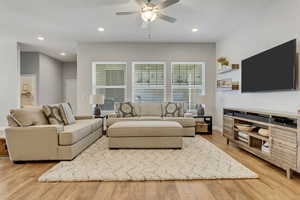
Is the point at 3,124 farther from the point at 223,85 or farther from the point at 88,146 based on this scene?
the point at 223,85

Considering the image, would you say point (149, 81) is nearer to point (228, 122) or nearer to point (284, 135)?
point (228, 122)

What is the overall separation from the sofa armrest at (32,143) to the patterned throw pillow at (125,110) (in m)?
2.35

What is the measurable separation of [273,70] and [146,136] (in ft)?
8.03

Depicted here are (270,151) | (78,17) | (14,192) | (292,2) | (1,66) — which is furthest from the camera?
(1,66)

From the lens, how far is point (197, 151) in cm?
351

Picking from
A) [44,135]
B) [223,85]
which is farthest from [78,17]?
[223,85]

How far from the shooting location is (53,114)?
366 centimetres

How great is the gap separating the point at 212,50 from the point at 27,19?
5017 millimetres

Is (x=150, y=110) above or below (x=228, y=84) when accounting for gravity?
below

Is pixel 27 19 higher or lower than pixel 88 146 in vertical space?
higher

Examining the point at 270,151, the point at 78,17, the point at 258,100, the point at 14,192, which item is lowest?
the point at 14,192

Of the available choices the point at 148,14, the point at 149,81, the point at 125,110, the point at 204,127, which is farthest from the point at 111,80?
the point at 148,14

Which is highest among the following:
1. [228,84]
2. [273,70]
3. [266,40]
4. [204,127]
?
[266,40]

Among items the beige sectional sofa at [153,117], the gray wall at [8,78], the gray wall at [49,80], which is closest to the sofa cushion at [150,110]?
the beige sectional sofa at [153,117]
